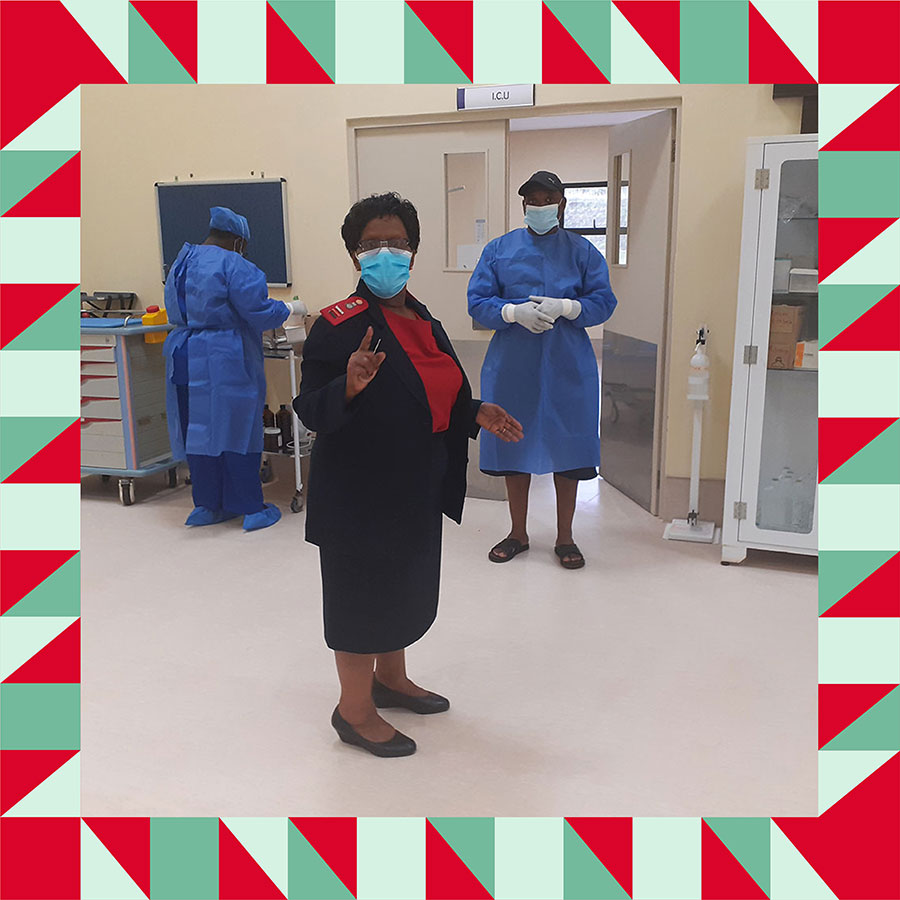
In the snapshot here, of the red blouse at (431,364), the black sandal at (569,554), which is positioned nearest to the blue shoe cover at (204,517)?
the black sandal at (569,554)

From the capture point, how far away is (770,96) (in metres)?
3.57

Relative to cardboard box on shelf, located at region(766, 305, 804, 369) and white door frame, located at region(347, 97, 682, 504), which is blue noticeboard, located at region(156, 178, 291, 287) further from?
cardboard box on shelf, located at region(766, 305, 804, 369)

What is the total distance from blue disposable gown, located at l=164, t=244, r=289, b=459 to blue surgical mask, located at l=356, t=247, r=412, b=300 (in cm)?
205

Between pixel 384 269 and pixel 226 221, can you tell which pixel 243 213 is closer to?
→ pixel 226 221

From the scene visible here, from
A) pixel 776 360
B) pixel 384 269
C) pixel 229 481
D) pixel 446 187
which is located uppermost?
pixel 446 187

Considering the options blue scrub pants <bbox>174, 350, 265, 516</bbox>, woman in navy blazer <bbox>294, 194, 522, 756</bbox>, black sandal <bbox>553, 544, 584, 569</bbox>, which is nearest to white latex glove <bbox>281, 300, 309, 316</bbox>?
blue scrub pants <bbox>174, 350, 265, 516</bbox>

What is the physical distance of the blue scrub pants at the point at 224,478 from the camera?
4.08 m

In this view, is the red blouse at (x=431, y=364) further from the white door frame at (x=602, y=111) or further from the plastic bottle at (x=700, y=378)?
the white door frame at (x=602, y=111)

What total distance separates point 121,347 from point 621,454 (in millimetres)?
2676

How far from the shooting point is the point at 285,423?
182 inches

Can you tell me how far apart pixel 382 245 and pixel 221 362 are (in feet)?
7.07

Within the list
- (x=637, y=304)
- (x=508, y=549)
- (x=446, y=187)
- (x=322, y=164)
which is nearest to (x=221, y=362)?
(x=322, y=164)

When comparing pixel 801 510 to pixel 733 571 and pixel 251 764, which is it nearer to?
pixel 733 571

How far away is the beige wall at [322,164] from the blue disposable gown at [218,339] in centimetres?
75
